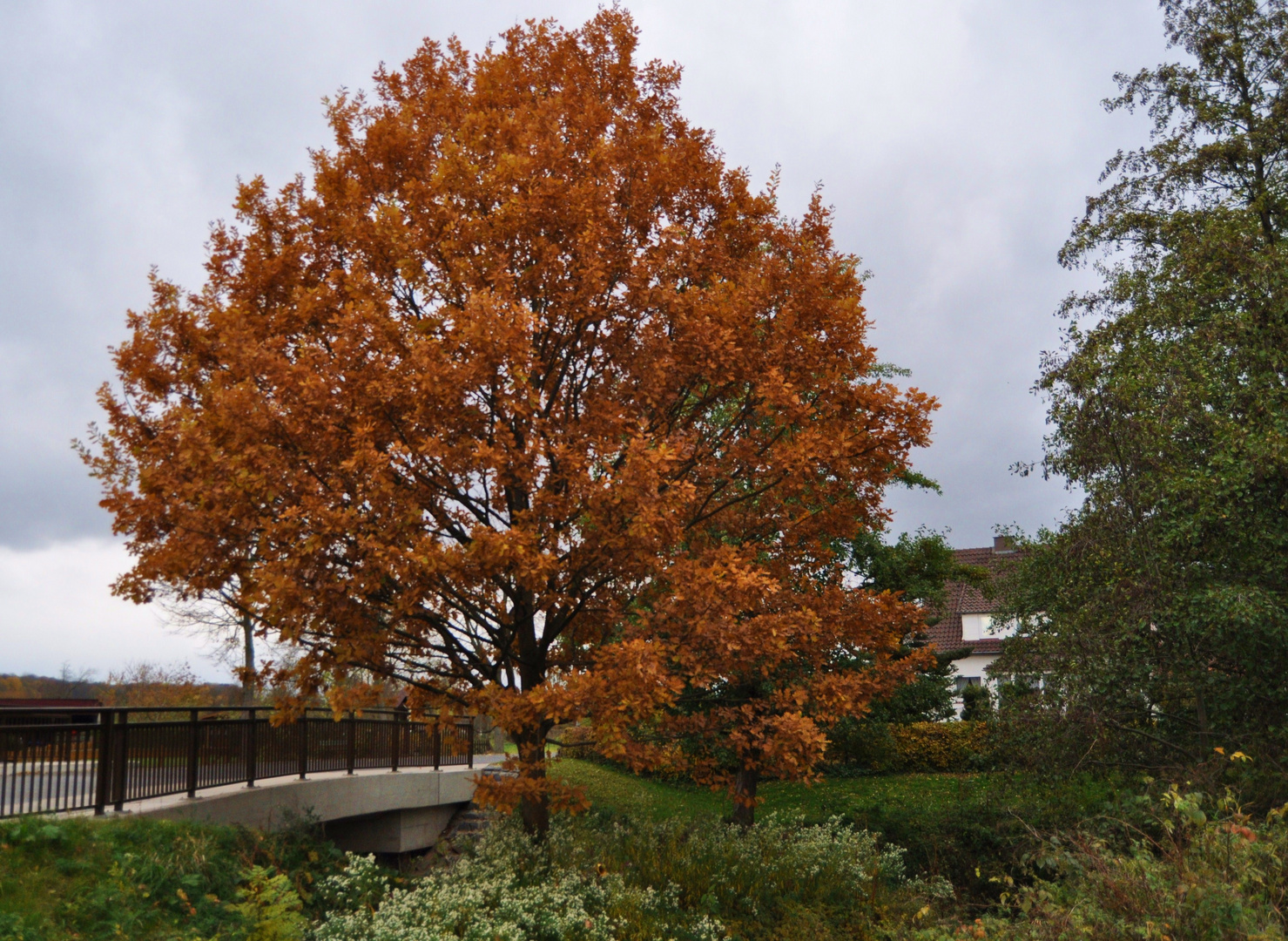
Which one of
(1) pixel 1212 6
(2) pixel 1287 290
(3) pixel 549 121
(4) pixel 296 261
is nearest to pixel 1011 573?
(2) pixel 1287 290

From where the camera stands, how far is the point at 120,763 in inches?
433

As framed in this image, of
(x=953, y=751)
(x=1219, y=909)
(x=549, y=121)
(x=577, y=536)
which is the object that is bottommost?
(x=953, y=751)

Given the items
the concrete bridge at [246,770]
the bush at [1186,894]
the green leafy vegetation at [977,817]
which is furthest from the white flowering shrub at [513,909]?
the bush at [1186,894]

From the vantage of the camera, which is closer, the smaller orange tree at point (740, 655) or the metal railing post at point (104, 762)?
the smaller orange tree at point (740, 655)

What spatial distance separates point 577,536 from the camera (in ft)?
34.7

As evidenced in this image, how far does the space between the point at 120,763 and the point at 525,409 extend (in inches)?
244

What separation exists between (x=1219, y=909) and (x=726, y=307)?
656 cm

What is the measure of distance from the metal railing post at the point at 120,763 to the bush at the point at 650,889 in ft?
8.56

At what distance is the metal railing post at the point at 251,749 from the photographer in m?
13.7

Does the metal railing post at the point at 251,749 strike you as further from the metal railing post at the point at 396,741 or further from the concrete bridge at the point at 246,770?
the metal railing post at the point at 396,741

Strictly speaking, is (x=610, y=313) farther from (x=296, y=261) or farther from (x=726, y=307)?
(x=296, y=261)

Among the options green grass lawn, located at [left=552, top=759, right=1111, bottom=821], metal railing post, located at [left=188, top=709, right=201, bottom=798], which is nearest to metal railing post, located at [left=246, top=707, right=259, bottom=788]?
metal railing post, located at [left=188, top=709, right=201, bottom=798]

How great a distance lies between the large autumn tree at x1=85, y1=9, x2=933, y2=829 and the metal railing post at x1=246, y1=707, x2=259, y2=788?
329cm

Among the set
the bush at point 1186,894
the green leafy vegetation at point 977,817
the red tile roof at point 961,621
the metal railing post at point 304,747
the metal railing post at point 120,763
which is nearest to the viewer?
the bush at point 1186,894
